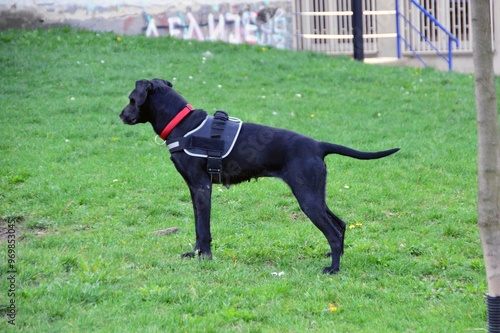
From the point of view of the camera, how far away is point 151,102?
21.0 feet

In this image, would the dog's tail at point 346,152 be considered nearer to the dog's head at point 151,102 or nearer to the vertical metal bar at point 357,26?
the dog's head at point 151,102

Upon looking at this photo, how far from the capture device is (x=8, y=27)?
56.4 feet

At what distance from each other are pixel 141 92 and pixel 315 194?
5.73ft

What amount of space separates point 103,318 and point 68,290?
48cm

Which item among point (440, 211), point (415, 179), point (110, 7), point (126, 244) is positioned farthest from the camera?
point (110, 7)

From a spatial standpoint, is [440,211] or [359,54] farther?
[359,54]

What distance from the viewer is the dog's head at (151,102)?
250 inches

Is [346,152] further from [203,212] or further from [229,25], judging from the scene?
[229,25]

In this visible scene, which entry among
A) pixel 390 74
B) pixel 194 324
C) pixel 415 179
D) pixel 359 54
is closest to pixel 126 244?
pixel 194 324

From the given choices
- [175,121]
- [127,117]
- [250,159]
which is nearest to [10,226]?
[127,117]

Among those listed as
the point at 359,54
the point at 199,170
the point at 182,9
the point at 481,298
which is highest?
the point at 182,9

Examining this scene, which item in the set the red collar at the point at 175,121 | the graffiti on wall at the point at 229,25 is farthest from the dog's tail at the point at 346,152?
the graffiti on wall at the point at 229,25

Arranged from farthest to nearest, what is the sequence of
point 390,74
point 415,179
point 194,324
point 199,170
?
point 390,74, point 415,179, point 199,170, point 194,324

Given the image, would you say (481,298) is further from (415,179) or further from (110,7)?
(110,7)
